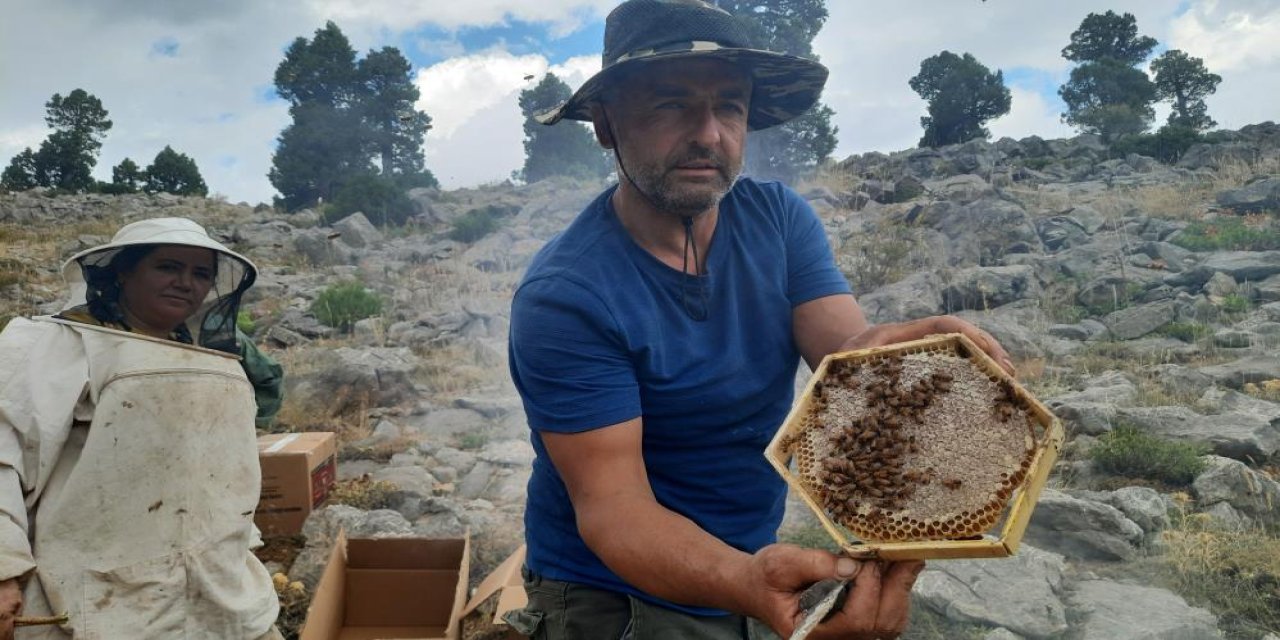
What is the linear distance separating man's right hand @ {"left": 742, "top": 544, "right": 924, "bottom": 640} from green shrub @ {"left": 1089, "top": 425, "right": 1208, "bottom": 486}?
13.5 ft

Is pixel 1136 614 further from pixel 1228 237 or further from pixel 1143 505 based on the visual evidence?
pixel 1228 237

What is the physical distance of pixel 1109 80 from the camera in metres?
28.5

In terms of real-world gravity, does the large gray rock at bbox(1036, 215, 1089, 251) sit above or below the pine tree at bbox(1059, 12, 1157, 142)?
below

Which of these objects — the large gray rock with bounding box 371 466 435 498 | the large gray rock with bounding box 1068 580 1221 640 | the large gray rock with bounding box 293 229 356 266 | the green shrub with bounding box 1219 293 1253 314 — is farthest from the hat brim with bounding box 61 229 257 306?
the large gray rock with bounding box 293 229 356 266

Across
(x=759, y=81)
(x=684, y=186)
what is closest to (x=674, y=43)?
(x=684, y=186)

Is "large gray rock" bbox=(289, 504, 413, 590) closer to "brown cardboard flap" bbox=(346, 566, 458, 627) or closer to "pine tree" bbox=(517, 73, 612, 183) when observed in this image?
"brown cardboard flap" bbox=(346, 566, 458, 627)

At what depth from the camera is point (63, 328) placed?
2.64 metres

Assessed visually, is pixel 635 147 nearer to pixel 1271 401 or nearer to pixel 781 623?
pixel 781 623

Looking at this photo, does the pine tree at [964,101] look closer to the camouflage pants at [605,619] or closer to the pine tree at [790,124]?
the pine tree at [790,124]

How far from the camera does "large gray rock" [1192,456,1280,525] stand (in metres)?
4.11

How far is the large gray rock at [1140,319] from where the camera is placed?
7750 mm

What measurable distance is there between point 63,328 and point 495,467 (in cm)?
368

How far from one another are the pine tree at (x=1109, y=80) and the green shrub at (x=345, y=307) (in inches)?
968

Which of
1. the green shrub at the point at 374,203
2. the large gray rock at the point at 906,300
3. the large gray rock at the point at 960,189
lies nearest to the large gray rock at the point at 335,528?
the large gray rock at the point at 906,300
